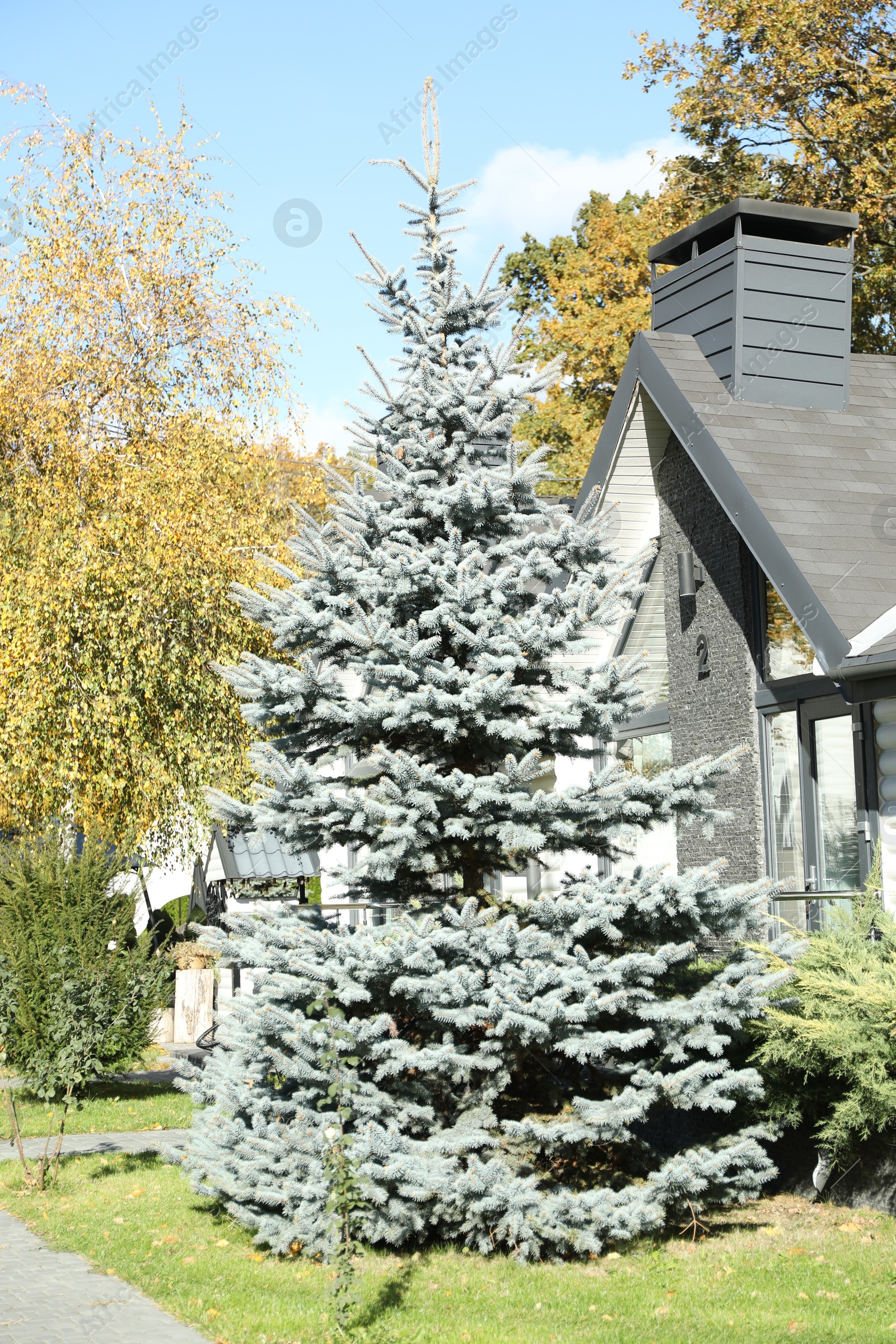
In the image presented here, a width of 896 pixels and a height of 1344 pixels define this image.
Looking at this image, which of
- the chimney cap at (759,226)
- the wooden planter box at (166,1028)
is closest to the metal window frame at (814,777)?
the chimney cap at (759,226)

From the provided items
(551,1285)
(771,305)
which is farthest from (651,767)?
(551,1285)

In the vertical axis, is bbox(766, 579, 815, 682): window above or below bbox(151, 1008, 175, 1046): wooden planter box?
above

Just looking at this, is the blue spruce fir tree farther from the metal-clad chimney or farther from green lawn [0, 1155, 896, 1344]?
the metal-clad chimney

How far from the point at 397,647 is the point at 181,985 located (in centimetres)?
1051

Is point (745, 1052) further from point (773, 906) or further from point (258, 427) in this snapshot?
point (258, 427)

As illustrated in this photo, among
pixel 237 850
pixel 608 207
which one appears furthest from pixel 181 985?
pixel 608 207

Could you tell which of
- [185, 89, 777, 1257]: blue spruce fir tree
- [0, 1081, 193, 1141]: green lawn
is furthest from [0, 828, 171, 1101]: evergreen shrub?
[185, 89, 777, 1257]: blue spruce fir tree

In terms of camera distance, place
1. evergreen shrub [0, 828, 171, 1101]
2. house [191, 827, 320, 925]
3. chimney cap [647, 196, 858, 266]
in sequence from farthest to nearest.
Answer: house [191, 827, 320, 925], chimney cap [647, 196, 858, 266], evergreen shrub [0, 828, 171, 1101]

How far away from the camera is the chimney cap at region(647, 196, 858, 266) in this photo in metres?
12.1

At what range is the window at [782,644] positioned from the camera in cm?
1027

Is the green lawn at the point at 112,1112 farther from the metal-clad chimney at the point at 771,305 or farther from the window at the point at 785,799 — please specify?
the metal-clad chimney at the point at 771,305

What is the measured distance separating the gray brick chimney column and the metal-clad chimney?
1.02 meters

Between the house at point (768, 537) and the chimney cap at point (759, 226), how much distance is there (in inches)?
1.1

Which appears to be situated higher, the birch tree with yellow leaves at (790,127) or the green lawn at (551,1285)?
the birch tree with yellow leaves at (790,127)
